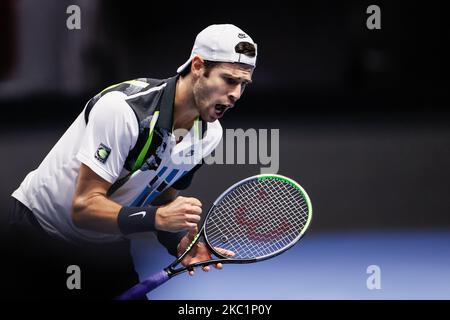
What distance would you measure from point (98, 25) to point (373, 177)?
5.08 ft

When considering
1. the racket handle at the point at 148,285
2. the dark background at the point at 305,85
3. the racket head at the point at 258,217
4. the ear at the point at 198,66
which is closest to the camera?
the racket handle at the point at 148,285

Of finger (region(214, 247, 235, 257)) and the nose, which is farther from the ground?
the nose

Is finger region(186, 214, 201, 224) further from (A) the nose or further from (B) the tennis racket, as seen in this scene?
(A) the nose

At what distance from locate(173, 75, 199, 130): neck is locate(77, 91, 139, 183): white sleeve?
0.20 metres

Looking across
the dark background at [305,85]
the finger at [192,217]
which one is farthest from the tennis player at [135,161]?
the dark background at [305,85]

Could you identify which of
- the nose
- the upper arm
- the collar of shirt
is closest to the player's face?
the nose

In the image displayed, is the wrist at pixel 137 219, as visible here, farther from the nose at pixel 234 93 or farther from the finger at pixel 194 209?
the nose at pixel 234 93

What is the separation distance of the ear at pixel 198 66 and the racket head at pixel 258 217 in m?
0.50

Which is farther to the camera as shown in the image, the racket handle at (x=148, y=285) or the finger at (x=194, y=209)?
the racket handle at (x=148, y=285)

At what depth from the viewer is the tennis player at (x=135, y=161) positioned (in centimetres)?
432

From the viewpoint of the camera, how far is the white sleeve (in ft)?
14.1

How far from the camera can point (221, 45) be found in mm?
4363

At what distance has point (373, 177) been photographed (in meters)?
5.23
